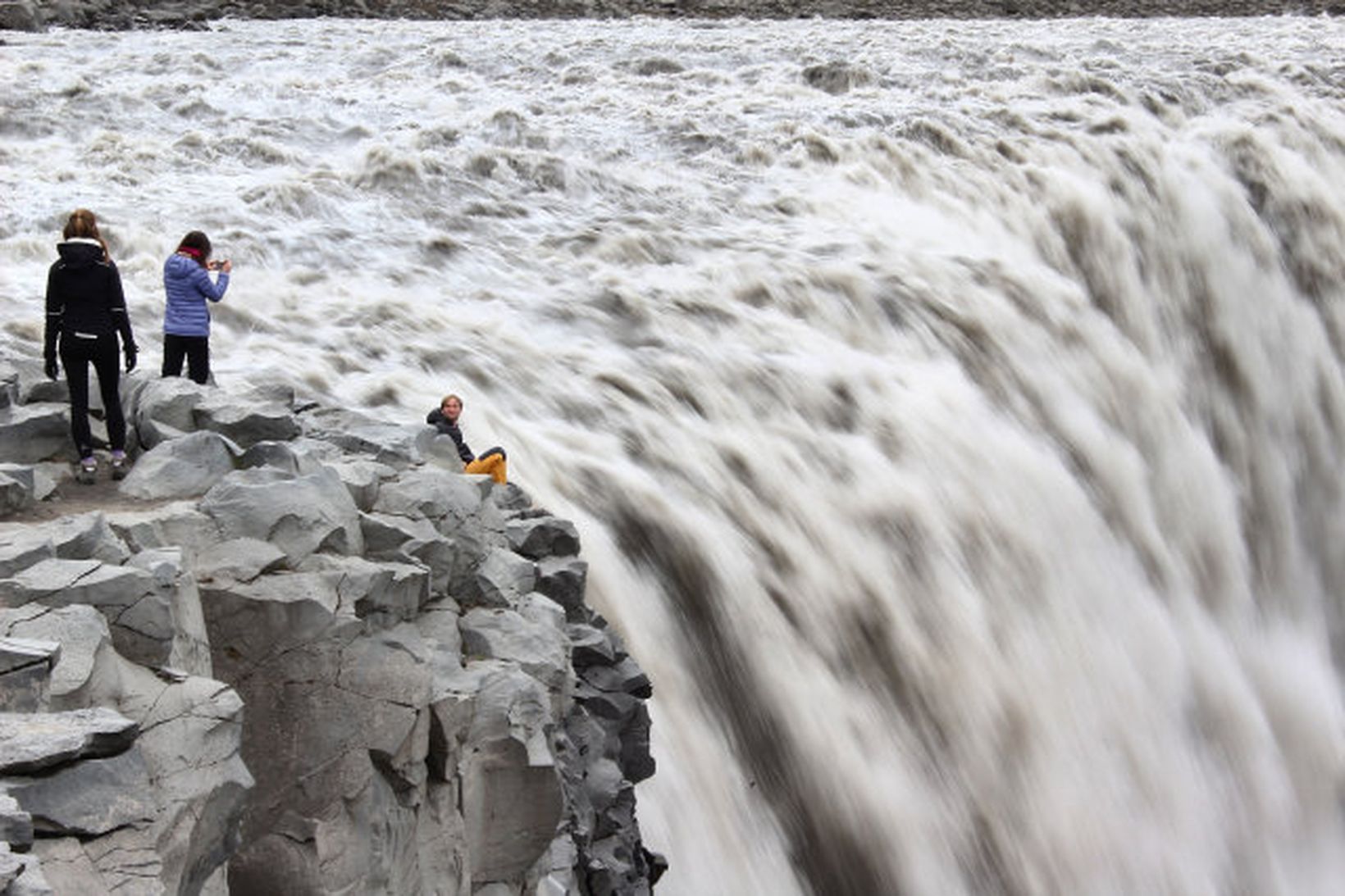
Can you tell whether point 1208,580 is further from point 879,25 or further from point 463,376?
point 879,25

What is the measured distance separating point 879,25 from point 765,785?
28.0 metres

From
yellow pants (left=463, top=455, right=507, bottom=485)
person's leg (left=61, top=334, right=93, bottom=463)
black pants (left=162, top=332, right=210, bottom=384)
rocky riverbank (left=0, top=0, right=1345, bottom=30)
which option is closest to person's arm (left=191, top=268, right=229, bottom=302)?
black pants (left=162, top=332, right=210, bottom=384)

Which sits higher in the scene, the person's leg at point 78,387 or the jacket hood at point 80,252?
the jacket hood at point 80,252

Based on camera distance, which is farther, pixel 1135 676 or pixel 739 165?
pixel 739 165

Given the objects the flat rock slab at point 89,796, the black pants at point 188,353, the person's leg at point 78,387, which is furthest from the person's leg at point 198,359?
the flat rock slab at point 89,796

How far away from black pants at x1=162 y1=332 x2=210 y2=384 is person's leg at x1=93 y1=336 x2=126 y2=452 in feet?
3.61

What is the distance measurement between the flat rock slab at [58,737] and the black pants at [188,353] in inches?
178

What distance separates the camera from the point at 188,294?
357 inches

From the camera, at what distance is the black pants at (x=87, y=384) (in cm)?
761

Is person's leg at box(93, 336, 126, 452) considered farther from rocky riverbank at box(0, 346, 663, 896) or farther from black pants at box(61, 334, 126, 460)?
rocky riverbank at box(0, 346, 663, 896)

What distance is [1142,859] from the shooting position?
36.7ft

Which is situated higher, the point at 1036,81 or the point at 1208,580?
the point at 1036,81

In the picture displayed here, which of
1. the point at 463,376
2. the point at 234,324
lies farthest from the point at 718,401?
the point at 234,324

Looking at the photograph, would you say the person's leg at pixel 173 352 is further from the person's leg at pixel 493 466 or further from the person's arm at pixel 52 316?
the person's leg at pixel 493 466
